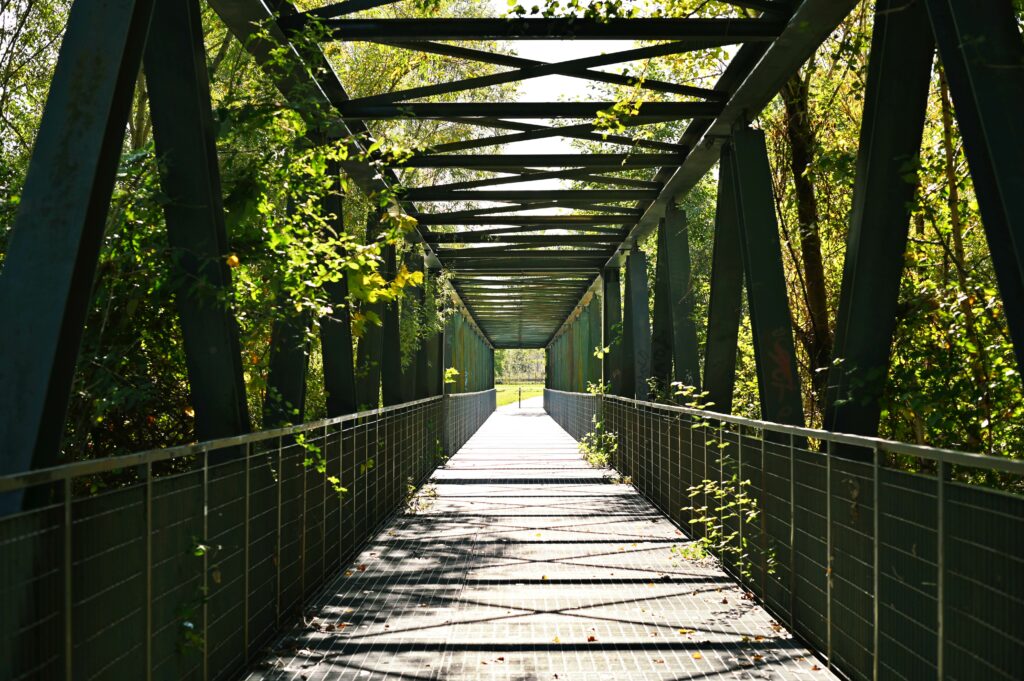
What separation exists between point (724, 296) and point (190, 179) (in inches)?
192

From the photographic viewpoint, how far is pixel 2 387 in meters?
3.08

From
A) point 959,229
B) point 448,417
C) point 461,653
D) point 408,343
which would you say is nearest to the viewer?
point 461,653

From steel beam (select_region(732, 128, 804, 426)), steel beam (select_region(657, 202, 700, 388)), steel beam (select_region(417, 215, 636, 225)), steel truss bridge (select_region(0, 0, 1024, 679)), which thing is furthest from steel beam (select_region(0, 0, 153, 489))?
steel beam (select_region(417, 215, 636, 225))

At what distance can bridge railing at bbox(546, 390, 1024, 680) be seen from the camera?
3.09m

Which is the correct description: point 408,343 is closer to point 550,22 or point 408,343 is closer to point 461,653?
point 550,22

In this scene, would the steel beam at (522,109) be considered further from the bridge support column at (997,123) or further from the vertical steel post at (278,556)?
the bridge support column at (997,123)

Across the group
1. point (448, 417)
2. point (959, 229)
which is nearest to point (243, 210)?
point (959, 229)

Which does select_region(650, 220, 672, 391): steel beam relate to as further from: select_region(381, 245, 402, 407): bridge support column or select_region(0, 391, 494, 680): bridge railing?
select_region(0, 391, 494, 680): bridge railing

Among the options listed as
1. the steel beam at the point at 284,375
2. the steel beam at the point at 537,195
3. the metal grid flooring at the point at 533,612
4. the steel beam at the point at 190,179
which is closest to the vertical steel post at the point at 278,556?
the metal grid flooring at the point at 533,612

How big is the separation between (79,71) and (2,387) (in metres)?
1.06

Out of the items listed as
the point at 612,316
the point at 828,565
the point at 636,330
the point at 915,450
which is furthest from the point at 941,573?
the point at 612,316

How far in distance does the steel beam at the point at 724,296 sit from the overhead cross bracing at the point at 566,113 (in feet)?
1.92

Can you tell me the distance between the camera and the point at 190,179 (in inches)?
183

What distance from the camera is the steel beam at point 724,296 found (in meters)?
8.17
